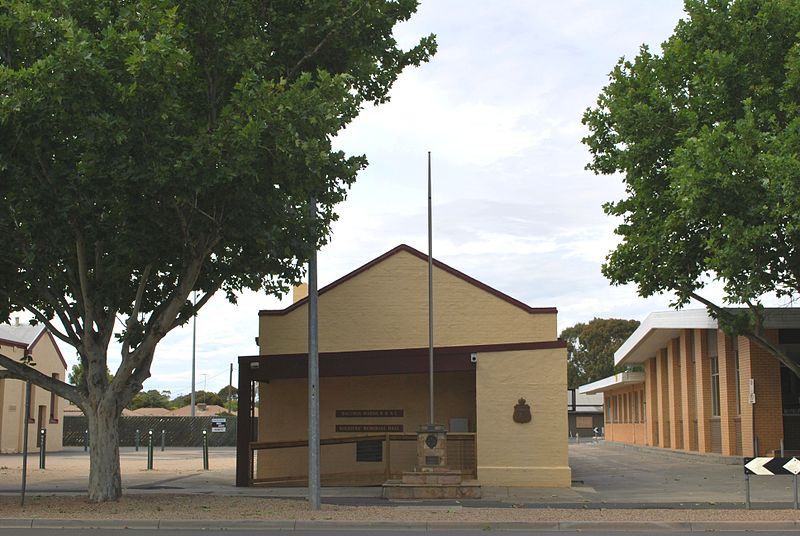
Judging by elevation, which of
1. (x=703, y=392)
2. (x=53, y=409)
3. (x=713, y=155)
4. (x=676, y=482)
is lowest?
(x=676, y=482)

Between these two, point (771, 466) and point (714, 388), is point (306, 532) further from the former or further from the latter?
point (714, 388)

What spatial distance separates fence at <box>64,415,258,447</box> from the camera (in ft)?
177

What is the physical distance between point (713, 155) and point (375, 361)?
8.86 metres

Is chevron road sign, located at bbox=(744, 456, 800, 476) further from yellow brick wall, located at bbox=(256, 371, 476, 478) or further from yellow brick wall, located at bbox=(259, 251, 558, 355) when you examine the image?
yellow brick wall, located at bbox=(256, 371, 476, 478)

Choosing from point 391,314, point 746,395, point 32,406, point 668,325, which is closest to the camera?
point 391,314

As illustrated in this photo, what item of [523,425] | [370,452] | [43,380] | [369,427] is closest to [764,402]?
[523,425]

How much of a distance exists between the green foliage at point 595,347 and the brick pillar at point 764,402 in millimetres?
63102

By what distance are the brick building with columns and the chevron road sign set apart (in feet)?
39.9

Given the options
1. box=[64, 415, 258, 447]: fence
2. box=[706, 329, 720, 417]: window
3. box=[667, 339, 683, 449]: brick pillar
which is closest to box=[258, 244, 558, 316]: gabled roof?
box=[706, 329, 720, 417]: window

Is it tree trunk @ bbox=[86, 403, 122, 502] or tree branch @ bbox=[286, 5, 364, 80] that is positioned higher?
tree branch @ bbox=[286, 5, 364, 80]

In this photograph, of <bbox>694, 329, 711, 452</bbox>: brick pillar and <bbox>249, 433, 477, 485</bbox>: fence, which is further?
<bbox>694, 329, 711, 452</bbox>: brick pillar

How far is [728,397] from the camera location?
30438mm

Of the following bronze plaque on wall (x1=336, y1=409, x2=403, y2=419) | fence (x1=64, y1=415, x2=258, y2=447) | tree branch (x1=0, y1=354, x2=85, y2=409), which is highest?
tree branch (x1=0, y1=354, x2=85, y2=409)

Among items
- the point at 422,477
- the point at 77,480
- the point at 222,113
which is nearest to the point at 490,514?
the point at 422,477
